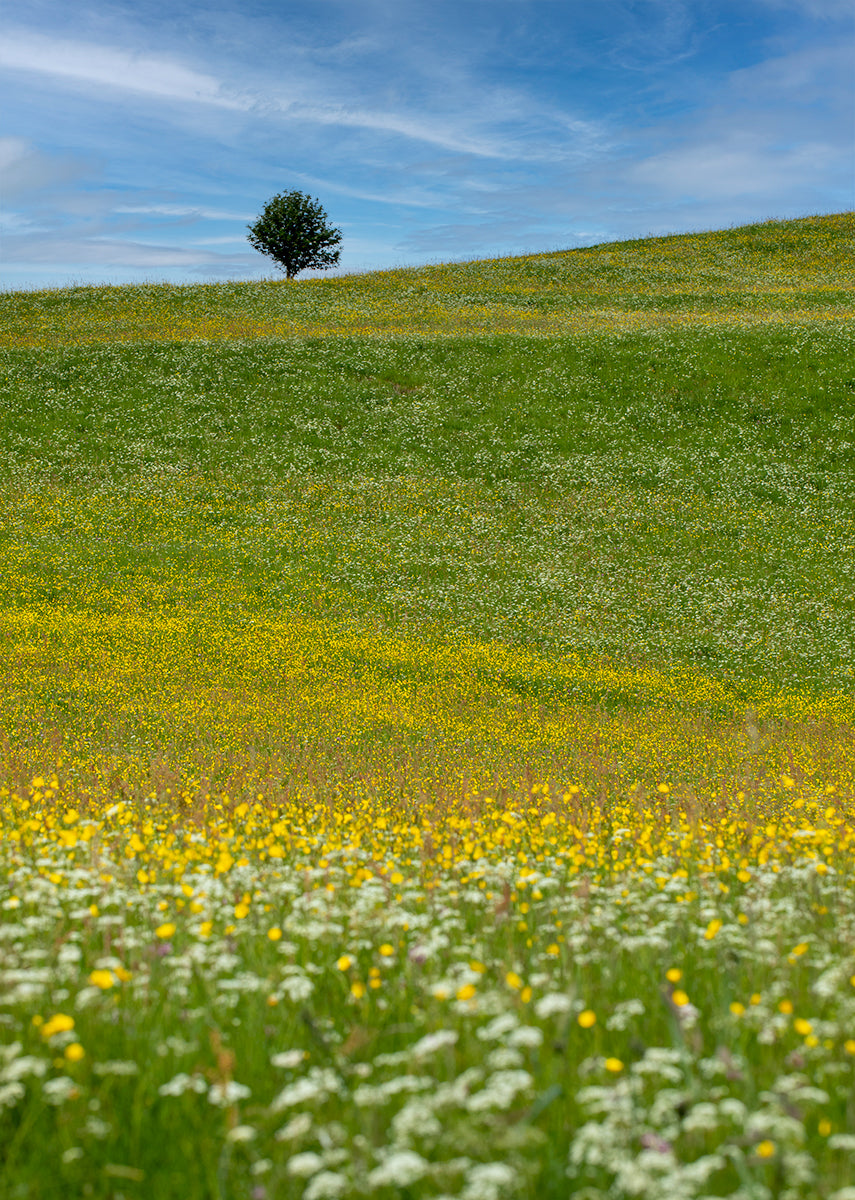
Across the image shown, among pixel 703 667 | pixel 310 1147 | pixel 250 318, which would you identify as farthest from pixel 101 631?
pixel 250 318

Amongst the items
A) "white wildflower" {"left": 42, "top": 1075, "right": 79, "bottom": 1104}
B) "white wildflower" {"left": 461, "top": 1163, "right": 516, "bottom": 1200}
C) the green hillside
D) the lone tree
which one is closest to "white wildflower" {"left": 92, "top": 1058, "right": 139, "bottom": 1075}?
"white wildflower" {"left": 42, "top": 1075, "right": 79, "bottom": 1104}

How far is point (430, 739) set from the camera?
63.5 feet

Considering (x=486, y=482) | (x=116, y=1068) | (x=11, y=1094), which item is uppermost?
(x=486, y=482)

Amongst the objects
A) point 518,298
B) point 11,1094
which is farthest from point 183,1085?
point 518,298

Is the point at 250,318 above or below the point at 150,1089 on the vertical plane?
above

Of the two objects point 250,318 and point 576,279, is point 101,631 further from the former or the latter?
point 576,279

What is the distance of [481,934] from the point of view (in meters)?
6.23

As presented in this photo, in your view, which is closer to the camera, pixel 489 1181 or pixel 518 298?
pixel 489 1181

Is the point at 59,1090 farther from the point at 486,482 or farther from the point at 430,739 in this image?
the point at 486,482

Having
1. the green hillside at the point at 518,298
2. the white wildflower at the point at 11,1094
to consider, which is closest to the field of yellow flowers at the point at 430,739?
the white wildflower at the point at 11,1094

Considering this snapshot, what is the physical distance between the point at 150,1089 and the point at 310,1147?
947 mm

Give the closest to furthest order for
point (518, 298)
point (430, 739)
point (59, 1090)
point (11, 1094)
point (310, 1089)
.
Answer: point (310, 1089)
point (59, 1090)
point (11, 1094)
point (430, 739)
point (518, 298)

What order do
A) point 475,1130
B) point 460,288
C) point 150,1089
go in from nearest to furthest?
1. point 475,1130
2. point 150,1089
3. point 460,288

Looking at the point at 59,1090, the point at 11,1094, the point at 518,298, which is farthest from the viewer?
the point at 518,298
